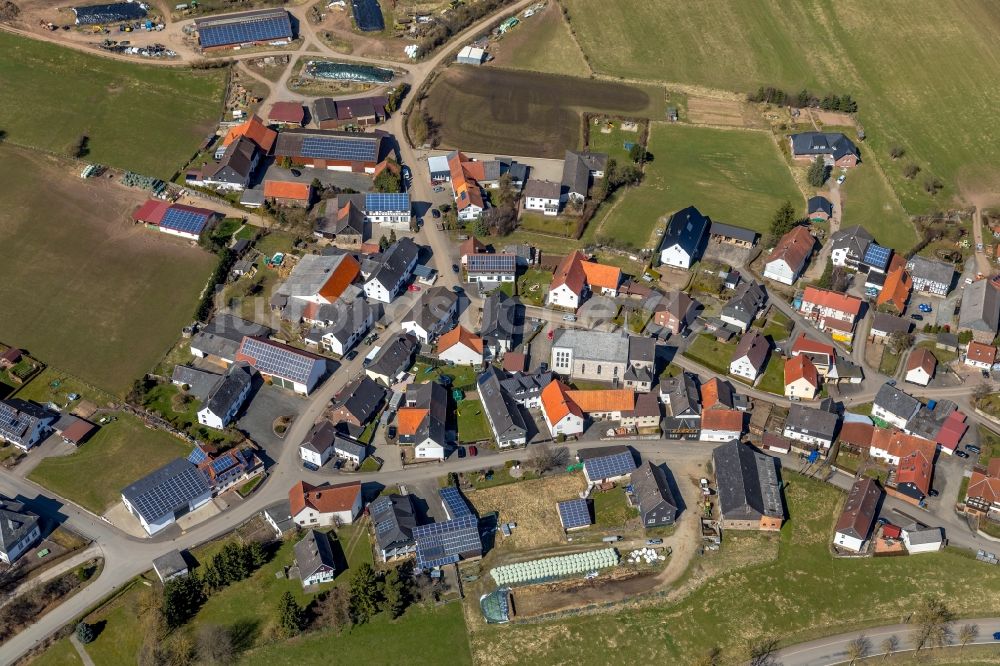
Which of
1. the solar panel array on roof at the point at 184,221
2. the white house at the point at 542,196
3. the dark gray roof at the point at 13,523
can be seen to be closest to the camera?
the dark gray roof at the point at 13,523

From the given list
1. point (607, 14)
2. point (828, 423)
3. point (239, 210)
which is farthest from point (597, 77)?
point (828, 423)

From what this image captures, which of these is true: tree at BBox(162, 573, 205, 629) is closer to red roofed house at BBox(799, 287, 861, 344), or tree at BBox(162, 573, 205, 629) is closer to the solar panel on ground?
red roofed house at BBox(799, 287, 861, 344)

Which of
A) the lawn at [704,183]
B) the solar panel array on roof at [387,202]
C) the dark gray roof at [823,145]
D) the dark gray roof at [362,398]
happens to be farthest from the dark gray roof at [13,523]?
the dark gray roof at [823,145]

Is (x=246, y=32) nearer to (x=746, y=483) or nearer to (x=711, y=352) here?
(x=711, y=352)

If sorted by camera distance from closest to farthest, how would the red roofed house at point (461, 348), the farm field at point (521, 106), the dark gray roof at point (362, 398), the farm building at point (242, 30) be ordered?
the dark gray roof at point (362, 398), the red roofed house at point (461, 348), the farm field at point (521, 106), the farm building at point (242, 30)

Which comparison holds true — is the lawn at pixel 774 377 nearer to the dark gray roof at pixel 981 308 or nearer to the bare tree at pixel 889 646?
the dark gray roof at pixel 981 308

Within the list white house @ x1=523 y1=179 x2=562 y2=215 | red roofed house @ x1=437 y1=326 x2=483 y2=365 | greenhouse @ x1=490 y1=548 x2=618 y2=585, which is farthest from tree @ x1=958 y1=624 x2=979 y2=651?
white house @ x1=523 y1=179 x2=562 y2=215

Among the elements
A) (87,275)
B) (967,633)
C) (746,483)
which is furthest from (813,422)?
(87,275)
